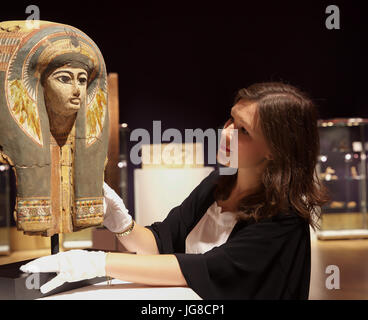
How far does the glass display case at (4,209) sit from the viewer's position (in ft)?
17.4

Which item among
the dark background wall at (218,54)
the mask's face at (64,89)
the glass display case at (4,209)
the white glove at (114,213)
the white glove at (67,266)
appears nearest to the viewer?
the white glove at (67,266)

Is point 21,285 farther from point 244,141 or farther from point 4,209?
point 4,209

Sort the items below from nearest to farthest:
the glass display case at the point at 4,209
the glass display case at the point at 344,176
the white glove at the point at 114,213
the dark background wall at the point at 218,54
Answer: the white glove at the point at 114,213 < the dark background wall at the point at 218,54 < the glass display case at the point at 4,209 < the glass display case at the point at 344,176

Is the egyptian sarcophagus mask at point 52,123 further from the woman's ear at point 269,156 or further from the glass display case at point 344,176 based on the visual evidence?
the glass display case at point 344,176

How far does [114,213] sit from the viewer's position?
1.57 m

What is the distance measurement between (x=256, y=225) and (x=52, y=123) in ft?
2.30

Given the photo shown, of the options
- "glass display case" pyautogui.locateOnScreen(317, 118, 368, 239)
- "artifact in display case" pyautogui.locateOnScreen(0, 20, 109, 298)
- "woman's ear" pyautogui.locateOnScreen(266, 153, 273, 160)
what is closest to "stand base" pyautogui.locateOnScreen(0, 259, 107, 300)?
"artifact in display case" pyautogui.locateOnScreen(0, 20, 109, 298)

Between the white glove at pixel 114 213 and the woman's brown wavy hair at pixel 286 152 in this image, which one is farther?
the white glove at pixel 114 213

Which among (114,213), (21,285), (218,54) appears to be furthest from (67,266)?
(218,54)

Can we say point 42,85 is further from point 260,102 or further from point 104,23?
point 104,23

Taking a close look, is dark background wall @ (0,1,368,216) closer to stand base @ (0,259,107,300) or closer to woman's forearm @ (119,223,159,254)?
woman's forearm @ (119,223,159,254)

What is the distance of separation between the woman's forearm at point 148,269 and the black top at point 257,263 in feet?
0.09

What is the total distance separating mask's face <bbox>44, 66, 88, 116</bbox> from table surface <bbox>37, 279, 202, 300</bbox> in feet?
1.79

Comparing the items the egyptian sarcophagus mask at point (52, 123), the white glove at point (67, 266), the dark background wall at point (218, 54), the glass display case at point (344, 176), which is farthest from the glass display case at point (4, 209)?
the white glove at point (67, 266)
